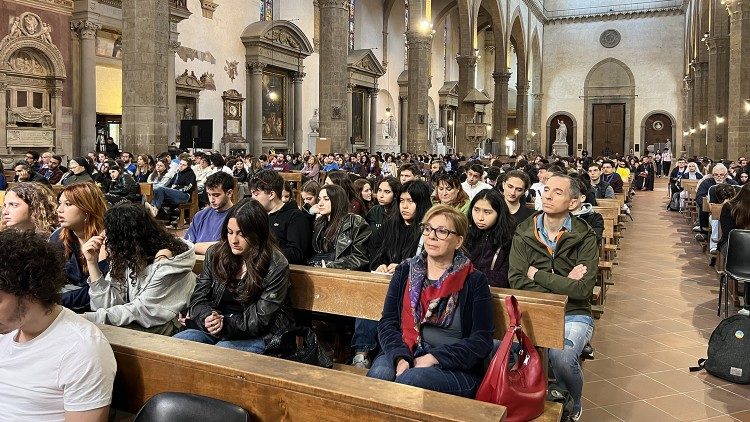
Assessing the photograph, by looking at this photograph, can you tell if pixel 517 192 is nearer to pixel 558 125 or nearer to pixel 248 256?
pixel 248 256

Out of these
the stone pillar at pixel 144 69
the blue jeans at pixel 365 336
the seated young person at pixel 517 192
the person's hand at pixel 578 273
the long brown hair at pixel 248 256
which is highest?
the stone pillar at pixel 144 69

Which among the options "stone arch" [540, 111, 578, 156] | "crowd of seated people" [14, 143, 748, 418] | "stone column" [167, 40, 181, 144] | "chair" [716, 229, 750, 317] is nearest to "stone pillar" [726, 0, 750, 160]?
"chair" [716, 229, 750, 317]

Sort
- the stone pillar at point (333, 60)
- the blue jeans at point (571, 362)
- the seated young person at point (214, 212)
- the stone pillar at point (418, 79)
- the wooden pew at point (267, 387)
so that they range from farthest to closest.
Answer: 1. the stone pillar at point (418, 79)
2. the stone pillar at point (333, 60)
3. the seated young person at point (214, 212)
4. the blue jeans at point (571, 362)
5. the wooden pew at point (267, 387)

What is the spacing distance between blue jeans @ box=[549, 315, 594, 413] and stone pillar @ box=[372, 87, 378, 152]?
89.3ft

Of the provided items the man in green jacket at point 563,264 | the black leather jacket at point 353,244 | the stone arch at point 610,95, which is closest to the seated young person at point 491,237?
the man in green jacket at point 563,264

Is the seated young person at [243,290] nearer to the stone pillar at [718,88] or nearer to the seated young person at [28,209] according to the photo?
the seated young person at [28,209]

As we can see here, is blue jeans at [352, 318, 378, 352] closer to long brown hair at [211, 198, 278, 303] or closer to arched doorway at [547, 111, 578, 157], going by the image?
long brown hair at [211, 198, 278, 303]

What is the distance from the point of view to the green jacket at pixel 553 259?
4.04 m

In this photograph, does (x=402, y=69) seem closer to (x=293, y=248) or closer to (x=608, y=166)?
(x=608, y=166)

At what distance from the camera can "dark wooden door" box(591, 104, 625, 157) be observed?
1710 inches

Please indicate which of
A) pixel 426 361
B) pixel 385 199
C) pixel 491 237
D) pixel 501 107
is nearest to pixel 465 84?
pixel 501 107

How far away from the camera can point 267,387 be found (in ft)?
7.48

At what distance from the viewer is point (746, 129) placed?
18.1 meters

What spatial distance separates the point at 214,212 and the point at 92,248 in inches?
89.8
